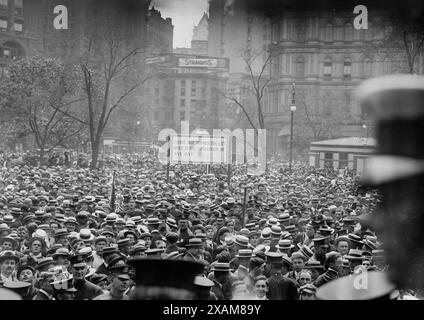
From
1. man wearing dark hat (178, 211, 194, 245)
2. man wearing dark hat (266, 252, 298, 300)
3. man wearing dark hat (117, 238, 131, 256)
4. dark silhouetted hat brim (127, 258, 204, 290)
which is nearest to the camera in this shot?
dark silhouetted hat brim (127, 258, 204, 290)

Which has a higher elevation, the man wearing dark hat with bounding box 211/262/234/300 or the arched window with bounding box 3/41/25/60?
the arched window with bounding box 3/41/25/60

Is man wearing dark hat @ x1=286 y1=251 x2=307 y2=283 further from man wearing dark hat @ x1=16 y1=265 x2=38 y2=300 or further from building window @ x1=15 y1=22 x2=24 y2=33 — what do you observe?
building window @ x1=15 y1=22 x2=24 y2=33

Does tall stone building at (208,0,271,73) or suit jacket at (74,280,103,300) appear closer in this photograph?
suit jacket at (74,280,103,300)

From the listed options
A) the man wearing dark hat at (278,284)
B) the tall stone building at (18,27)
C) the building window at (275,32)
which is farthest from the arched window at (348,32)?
the tall stone building at (18,27)

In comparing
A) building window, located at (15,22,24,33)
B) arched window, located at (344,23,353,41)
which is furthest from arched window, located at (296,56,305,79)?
building window, located at (15,22,24,33)

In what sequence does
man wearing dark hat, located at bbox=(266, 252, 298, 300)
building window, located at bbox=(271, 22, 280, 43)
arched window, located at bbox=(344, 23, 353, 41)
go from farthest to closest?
building window, located at bbox=(271, 22, 280, 43)
arched window, located at bbox=(344, 23, 353, 41)
man wearing dark hat, located at bbox=(266, 252, 298, 300)

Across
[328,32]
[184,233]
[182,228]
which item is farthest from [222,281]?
[328,32]

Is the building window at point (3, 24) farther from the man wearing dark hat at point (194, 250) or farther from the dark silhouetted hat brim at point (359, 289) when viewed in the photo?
the dark silhouetted hat brim at point (359, 289)
